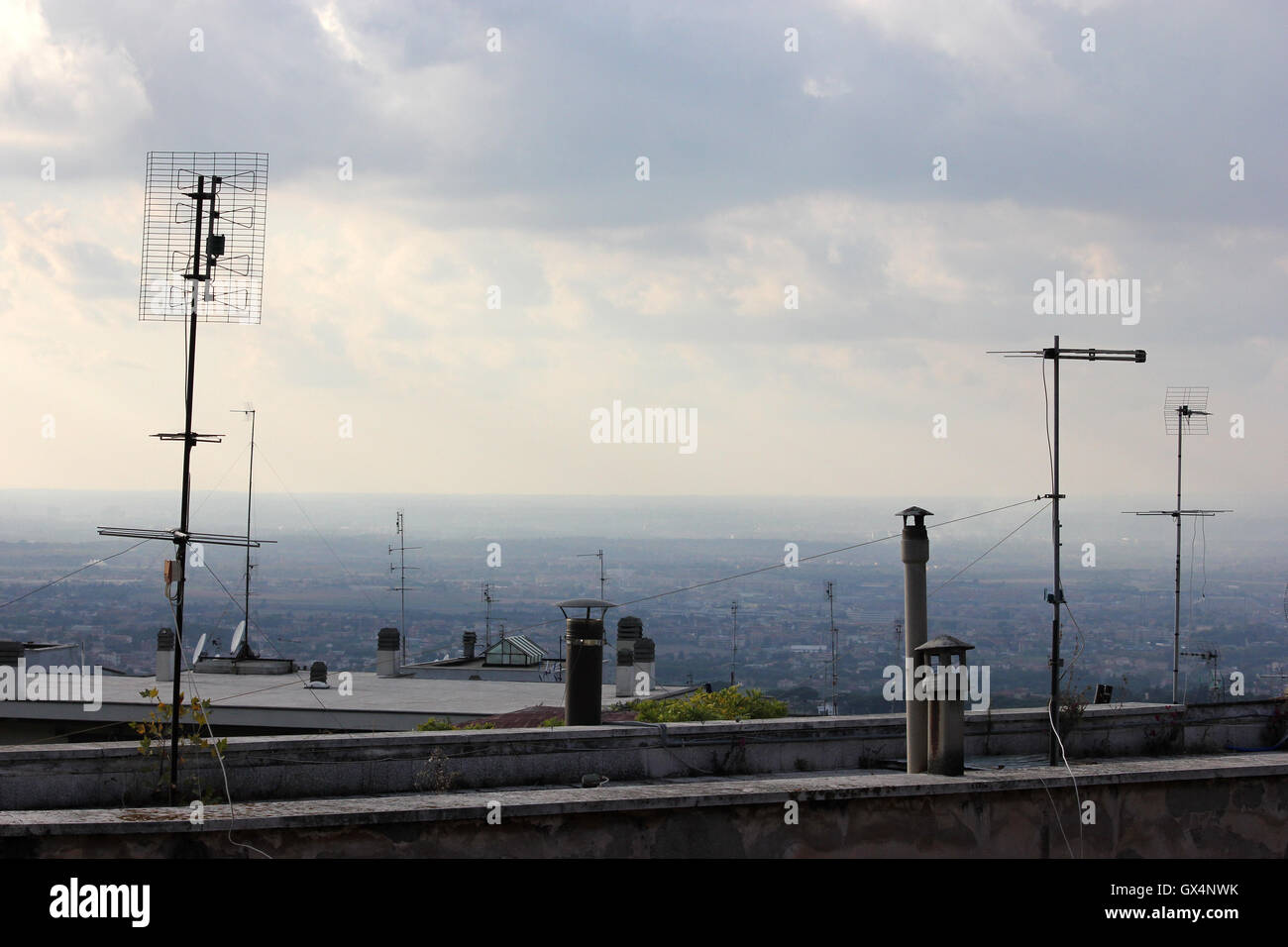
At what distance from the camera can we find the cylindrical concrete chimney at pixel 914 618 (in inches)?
620

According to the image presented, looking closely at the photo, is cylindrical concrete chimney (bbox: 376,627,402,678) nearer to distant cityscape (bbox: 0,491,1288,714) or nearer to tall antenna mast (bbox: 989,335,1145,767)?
distant cityscape (bbox: 0,491,1288,714)

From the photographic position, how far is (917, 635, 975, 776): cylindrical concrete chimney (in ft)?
50.6

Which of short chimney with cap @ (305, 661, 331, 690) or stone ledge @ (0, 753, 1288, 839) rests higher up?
stone ledge @ (0, 753, 1288, 839)

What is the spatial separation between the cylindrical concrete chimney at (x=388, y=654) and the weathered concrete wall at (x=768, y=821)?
1070 inches

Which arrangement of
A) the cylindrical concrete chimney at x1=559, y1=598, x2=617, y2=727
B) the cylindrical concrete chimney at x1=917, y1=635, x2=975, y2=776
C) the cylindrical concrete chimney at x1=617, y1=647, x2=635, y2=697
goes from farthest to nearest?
the cylindrical concrete chimney at x1=617, y1=647, x2=635, y2=697 < the cylindrical concrete chimney at x1=559, y1=598, x2=617, y2=727 < the cylindrical concrete chimney at x1=917, y1=635, x2=975, y2=776

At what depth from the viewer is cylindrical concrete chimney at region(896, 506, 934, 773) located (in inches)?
620

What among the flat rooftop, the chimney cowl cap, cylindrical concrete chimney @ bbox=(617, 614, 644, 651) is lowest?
the flat rooftop

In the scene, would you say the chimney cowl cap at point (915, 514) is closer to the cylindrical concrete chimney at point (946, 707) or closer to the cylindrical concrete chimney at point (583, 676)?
the cylindrical concrete chimney at point (946, 707)

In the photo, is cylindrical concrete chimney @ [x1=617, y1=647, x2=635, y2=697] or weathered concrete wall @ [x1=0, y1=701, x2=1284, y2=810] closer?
weathered concrete wall @ [x1=0, y1=701, x2=1284, y2=810]

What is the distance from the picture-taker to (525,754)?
15.3 meters

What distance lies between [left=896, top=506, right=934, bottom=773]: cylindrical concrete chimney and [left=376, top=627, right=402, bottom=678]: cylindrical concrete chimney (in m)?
26.8

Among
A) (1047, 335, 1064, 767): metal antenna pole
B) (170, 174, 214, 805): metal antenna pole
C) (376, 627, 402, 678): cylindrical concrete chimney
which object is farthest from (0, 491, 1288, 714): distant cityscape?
(170, 174, 214, 805): metal antenna pole

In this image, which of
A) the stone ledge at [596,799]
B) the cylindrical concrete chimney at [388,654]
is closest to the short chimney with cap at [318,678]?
the cylindrical concrete chimney at [388,654]

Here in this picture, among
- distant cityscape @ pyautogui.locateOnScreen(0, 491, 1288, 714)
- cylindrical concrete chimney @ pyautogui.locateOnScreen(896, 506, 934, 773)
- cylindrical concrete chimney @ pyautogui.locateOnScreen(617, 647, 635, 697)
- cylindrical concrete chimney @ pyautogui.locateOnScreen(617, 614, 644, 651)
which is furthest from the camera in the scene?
distant cityscape @ pyautogui.locateOnScreen(0, 491, 1288, 714)
